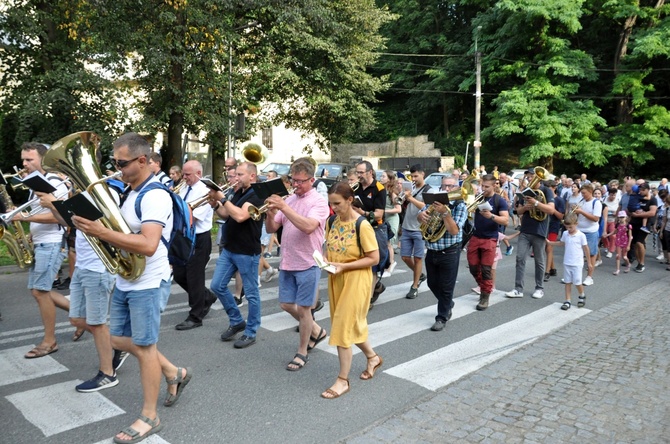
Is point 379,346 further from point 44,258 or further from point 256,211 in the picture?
point 44,258

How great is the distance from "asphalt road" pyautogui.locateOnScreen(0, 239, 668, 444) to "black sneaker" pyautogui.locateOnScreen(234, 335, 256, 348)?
69mm

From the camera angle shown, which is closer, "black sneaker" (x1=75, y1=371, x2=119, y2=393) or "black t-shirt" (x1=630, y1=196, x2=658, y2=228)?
"black sneaker" (x1=75, y1=371, x2=119, y2=393)

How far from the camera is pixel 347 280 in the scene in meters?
4.64

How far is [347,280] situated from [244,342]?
1.76m

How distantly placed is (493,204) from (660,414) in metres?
3.63

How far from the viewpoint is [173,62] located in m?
14.4

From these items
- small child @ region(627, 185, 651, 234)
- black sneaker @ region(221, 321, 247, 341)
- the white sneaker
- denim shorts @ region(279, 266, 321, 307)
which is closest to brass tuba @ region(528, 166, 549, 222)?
the white sneaker

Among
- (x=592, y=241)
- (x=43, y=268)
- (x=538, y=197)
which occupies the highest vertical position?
(x=538, y=197)

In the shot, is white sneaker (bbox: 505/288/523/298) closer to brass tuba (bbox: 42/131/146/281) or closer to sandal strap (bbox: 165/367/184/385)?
sandal strap (bbox: 165/367/184/385)

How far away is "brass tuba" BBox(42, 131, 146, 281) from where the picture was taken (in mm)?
3439

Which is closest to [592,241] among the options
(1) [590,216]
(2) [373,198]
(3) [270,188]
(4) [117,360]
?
(1) [590,216]

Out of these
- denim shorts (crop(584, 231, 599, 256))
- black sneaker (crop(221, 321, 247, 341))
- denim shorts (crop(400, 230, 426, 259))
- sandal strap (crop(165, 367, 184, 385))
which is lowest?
black sneaker (crop(221, 321, 247, 341))

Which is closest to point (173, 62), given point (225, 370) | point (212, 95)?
point (212, 95)

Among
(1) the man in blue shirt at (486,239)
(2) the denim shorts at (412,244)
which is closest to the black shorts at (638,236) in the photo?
(1) the man in blue shirt at (486,239)
